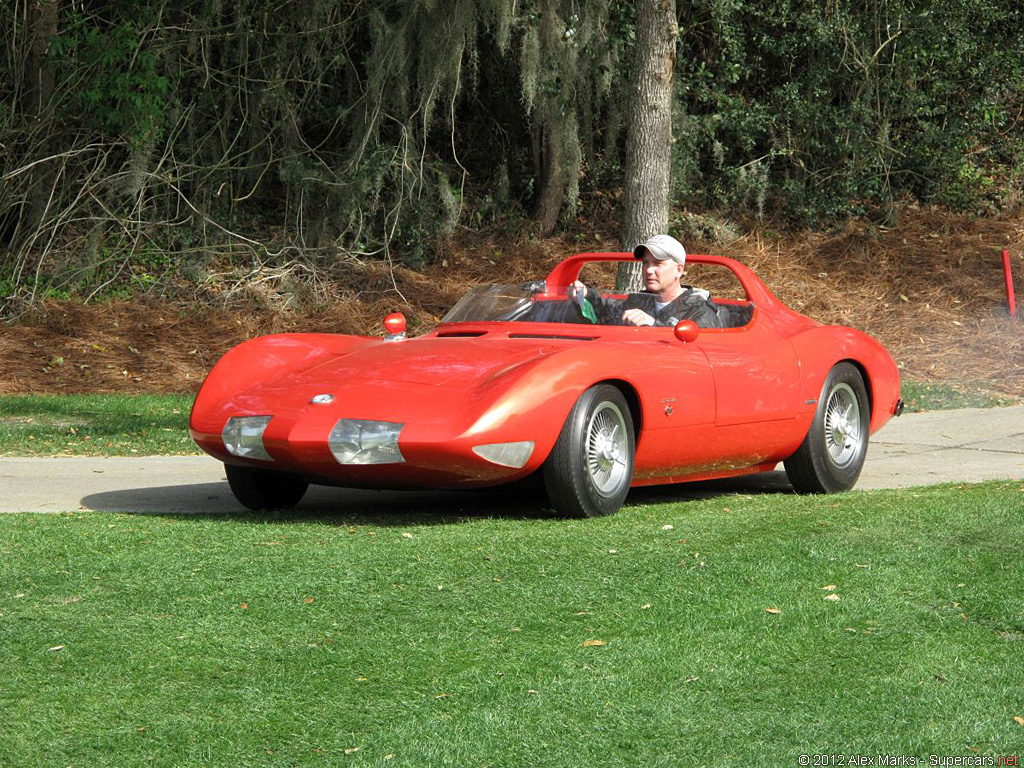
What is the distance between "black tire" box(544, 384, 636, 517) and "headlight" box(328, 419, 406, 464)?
2.48 ft

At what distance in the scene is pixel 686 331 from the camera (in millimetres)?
7336

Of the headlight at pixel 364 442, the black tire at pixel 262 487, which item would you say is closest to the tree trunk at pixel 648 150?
the black tire at pixel 262 487

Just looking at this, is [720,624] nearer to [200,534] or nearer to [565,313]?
[200,534]

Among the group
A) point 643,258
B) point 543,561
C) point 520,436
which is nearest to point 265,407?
point 520,436

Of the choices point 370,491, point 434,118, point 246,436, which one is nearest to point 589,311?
point 370,491

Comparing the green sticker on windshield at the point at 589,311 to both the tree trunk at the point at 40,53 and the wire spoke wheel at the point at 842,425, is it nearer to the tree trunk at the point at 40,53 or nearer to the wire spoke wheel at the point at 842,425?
the wire spoke wheel at the point at 842,425

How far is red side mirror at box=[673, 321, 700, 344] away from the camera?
7336 mm

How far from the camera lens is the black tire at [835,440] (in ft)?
26.1

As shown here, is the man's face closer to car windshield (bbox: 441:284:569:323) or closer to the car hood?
car windshield (bbox: 441:284:569:323)

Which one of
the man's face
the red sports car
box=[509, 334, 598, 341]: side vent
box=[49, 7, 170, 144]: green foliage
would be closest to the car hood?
the red sports car

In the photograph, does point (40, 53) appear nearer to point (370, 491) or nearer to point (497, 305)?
point (370, 491)

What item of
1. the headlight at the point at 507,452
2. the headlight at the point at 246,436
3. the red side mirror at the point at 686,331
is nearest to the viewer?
the headlight at the point at 507,452

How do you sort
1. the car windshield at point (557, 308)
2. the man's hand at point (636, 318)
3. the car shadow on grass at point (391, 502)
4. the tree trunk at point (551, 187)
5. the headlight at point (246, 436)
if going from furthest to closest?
1. the tree trunk at point (551, 187)
2. the car windshield at point (557, 308)
3. the man's hand at point (636, 318)
4. the car shadow on grass at point (391, 502)
5. the headlight at point (246, 436)

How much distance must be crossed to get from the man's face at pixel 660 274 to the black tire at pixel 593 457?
1.30 m
